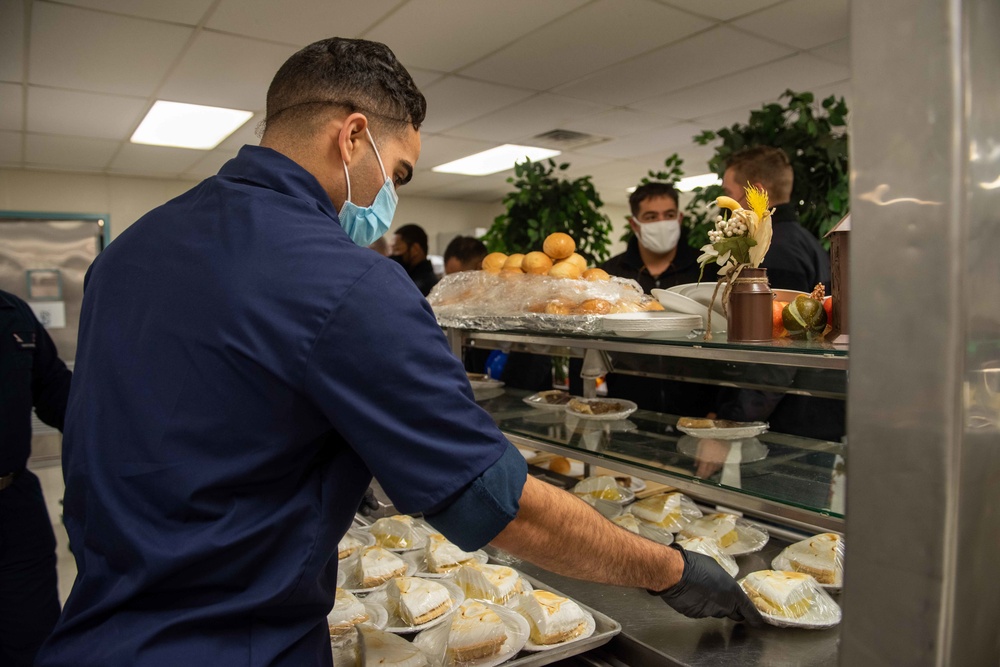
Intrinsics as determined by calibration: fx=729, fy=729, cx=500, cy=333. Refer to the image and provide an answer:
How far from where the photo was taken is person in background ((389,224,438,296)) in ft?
17.3

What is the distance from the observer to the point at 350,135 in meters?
1.21

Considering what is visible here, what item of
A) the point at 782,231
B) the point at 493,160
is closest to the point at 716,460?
the point at 782,231

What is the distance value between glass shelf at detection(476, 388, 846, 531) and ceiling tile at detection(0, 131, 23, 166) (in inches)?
217

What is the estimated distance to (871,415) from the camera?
667 mm

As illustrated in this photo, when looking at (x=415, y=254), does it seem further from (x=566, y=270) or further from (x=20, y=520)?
(x=566, y=270)

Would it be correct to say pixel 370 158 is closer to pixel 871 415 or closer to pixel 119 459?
pixel 119 459

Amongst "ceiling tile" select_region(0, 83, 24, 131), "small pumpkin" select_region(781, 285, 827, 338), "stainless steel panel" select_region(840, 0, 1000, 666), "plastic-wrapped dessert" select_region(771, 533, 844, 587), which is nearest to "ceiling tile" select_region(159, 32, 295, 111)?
"ceiling tile" select_region(0, 83, 24, 131)

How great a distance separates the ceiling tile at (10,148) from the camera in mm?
5637

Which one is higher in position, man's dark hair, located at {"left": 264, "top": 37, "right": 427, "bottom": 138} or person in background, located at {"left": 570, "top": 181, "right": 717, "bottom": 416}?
man's dark hair, located at {"left": 264, "top": 37, "right": 427, "bottom": 138}

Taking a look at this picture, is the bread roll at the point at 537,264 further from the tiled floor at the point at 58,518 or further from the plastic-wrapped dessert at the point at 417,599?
the tiled floor at the point at 58,518

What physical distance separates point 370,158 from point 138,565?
0.72m

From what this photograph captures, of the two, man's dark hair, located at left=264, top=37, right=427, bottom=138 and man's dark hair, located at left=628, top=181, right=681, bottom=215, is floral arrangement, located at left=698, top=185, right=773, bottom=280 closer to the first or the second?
man's dark hair, located at left=264, top=37, right=427, bottom=138

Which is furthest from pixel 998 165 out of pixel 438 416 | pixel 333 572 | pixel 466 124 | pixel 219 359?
pixel 466 124

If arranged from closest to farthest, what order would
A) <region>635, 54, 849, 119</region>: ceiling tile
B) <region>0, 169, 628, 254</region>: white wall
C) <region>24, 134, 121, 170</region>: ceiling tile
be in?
<region>635, 54, 849, 119</region>: ceiling tile, <region>24, 134, 121, 170</region>: ceiling tile, <region>0, 169, 628, 254</region>: white wall
